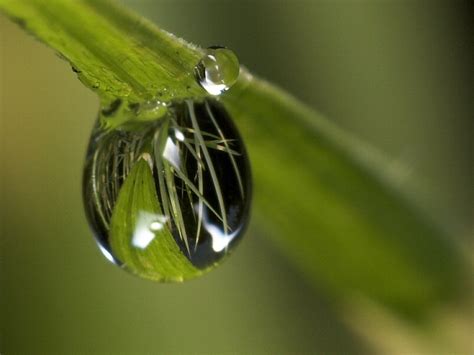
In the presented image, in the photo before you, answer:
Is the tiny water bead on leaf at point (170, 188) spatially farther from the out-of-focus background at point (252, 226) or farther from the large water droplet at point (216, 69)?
the out-of-focus background at point (252, 226)

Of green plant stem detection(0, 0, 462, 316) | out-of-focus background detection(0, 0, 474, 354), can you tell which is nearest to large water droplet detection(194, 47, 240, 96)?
green plant stem detection(0, 0, 462, 316)

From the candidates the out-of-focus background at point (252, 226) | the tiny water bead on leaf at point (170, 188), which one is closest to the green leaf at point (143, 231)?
the tiny water bead on leaf at point (170, 188)

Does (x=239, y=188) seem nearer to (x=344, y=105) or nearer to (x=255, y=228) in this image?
(x=255, y=228)

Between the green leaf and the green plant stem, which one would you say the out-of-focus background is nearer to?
the green plant stem

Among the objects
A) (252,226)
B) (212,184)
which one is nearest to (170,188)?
(212,184)

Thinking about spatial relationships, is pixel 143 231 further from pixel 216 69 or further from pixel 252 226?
pixel 252 226
